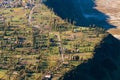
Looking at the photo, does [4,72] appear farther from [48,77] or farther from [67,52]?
[67,52]

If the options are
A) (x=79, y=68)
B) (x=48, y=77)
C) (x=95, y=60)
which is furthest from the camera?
(x=95, y=60)

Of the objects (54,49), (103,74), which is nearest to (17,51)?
(54,49)

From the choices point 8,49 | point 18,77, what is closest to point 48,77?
point 18,77

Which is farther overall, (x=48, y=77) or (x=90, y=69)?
(x=90, y=69)

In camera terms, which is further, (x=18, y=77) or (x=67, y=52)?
(x=67, y=52)

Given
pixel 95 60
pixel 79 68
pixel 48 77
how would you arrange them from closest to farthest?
pixel 48 77
pixel 79 68
pixel 95 60

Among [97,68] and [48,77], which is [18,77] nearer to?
[48,77]

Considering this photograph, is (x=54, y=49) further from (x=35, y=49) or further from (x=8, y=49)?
(x=8, y=49)
